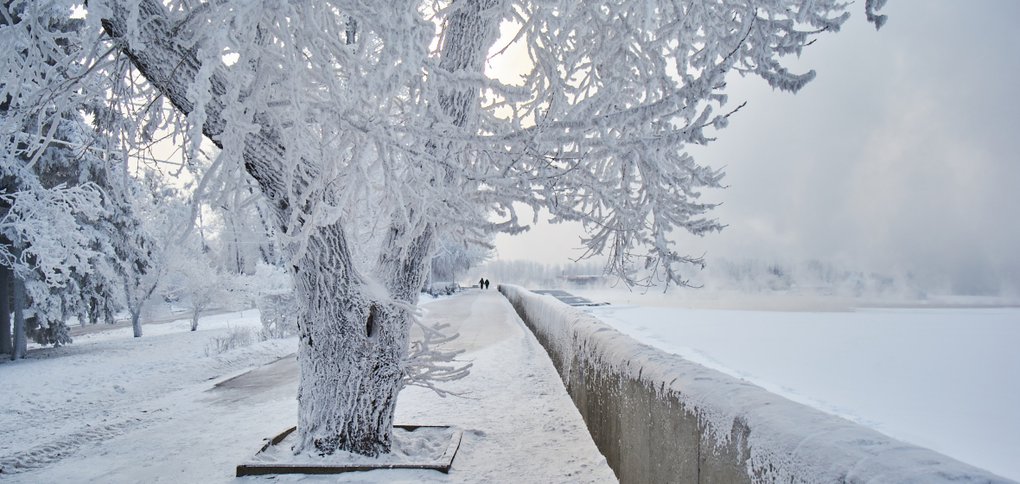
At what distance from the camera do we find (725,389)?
2.84 meters

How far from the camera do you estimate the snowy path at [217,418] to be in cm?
515

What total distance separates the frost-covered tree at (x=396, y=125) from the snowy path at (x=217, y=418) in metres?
0.73

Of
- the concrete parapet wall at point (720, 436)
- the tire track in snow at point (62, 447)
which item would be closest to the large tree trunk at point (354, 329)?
the concrete parapet wall at point (720, 436)

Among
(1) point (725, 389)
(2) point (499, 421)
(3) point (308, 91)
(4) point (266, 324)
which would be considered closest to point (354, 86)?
(3) point (308, 91)

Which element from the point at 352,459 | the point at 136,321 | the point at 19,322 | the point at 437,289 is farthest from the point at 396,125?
the point at 437,289

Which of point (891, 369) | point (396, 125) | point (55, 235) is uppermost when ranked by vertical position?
point (55, 235)

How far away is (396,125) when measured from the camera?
3.46m

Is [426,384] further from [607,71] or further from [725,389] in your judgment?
[607,71]

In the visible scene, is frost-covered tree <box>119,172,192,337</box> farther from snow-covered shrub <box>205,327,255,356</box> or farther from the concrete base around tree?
the concrete base around tree

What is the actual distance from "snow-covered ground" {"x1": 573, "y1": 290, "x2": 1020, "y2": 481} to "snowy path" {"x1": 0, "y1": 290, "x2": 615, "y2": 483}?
3.44m

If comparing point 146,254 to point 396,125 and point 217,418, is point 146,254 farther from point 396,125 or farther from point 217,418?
point 396,125

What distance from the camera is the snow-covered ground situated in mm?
8461

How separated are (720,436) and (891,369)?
1444 centimetres

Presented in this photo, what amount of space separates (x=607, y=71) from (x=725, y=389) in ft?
11.5
